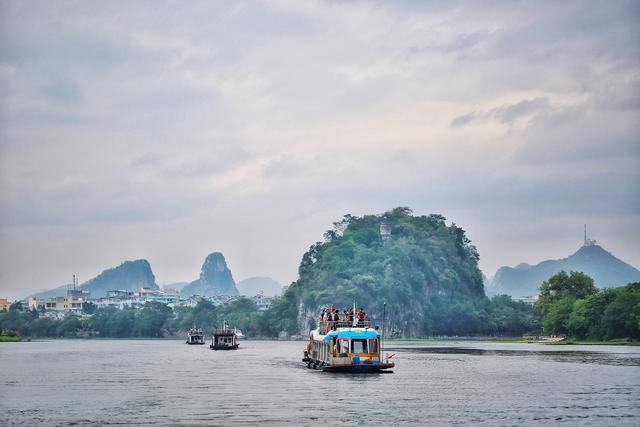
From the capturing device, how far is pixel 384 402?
2625 inches

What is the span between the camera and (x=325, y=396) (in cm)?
7106

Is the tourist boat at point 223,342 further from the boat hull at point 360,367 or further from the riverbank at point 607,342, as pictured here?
the boat hull at point 360,367

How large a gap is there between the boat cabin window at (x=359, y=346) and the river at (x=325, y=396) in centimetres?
245

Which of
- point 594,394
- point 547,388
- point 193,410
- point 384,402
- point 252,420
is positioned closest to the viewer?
point 252,420

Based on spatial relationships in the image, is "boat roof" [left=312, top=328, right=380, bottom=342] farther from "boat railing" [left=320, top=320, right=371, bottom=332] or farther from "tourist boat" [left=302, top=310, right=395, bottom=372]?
"boat railing" [left=320, top=320, right=371, bottom=332]

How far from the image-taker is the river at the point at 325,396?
5725 centimetres

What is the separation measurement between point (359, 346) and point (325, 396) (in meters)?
23.3

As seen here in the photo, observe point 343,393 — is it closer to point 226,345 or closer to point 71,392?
point 71,392

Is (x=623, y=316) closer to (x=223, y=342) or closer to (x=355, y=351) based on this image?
(x=223, y=342)

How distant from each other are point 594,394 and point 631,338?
382 feet

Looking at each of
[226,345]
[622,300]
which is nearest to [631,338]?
[622,300]

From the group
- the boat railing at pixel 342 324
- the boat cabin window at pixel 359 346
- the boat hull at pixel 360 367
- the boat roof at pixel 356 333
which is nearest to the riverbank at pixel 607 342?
the boat railing at pixel 342 324

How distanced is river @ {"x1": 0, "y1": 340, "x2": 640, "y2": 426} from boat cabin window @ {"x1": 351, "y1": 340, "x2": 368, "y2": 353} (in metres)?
2.45

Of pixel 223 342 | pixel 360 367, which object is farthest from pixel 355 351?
pixel 223 342
